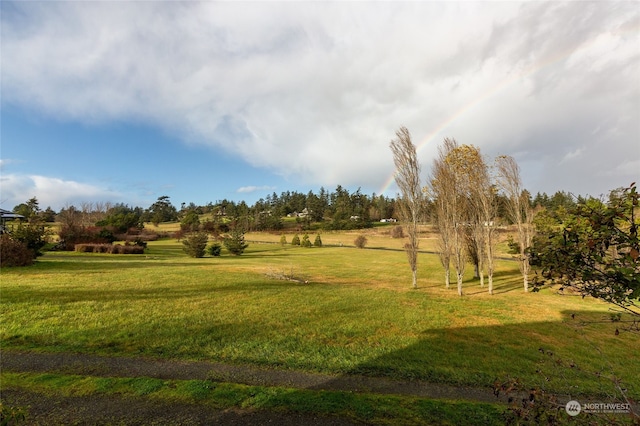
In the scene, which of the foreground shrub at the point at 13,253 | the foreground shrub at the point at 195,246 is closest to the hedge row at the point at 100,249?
the foreground shrub at the point at 195,246

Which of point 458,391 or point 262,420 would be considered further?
point 458,391

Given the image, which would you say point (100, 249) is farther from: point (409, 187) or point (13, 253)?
point (409, 187)

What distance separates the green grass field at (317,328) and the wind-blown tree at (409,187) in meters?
3.50

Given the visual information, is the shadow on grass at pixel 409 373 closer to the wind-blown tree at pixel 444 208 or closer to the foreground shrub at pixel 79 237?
the wind-blown tree at pixel 444 208

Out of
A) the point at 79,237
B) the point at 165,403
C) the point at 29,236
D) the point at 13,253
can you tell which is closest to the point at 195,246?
the point at 79,237

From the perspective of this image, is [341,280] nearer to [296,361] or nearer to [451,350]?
[451,350]

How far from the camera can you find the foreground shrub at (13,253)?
59.3ft

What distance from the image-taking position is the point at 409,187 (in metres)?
20.0

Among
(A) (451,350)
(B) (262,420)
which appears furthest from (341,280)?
(B) (262,420)

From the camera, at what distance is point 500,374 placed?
771 cm

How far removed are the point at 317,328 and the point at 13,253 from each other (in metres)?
20.1

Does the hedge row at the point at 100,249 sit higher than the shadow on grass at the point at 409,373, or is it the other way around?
the hedge row at the point at 100,249

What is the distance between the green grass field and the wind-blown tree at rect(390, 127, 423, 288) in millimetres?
3501

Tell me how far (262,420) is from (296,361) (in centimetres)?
281
